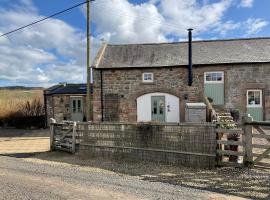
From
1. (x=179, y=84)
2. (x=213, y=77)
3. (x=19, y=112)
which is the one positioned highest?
(x=213, y=77)

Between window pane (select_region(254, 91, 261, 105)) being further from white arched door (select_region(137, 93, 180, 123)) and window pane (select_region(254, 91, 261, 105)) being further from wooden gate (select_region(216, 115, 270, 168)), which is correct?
wooden gate (select_region(216, 115, 270, 168))

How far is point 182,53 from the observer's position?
22.7 metres

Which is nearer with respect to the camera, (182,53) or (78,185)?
(78,185)

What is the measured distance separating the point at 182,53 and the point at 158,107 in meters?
4.50

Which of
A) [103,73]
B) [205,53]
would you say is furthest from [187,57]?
[103,73]

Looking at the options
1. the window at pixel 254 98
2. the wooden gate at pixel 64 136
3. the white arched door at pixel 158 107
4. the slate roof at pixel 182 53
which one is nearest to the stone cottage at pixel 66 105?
the slate roof at pixel 182 53

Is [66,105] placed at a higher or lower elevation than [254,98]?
lower

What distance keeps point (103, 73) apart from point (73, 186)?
1500 cm

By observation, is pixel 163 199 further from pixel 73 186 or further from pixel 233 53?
pixel 233 53

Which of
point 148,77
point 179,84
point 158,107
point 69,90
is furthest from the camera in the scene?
point 69,90

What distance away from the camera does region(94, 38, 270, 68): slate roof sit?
69.4 ft

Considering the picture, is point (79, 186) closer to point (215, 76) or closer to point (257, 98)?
point (215, 76)

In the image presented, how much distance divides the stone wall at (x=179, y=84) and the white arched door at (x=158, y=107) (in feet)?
1.00

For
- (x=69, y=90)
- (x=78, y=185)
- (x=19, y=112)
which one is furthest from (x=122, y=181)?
(x=19, y=112)
